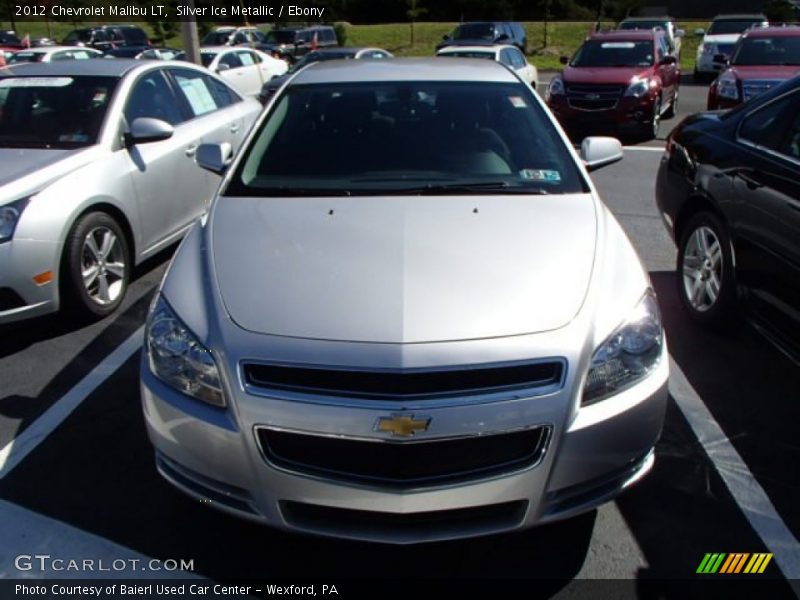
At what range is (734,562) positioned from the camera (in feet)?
8.58

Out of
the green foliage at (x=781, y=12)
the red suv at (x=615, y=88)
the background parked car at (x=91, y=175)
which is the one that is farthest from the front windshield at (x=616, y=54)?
the green foliage at (x=781, y=12)

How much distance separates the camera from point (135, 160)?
A: 5027 mm

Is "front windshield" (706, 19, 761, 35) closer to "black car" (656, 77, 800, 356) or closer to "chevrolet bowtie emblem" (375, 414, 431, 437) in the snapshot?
"black car" (656, 77, 800, 356)

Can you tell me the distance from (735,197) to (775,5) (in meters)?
41.5

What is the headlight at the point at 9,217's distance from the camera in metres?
4.07

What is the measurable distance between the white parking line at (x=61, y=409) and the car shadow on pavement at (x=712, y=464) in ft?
8.49

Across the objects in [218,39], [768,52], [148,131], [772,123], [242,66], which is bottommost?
[242,66]

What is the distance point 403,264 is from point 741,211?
7.49 ft

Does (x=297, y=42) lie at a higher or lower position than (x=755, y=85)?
higher

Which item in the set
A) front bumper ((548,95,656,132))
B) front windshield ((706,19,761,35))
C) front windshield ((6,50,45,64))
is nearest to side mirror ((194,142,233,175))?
front bumper ((548,95,656,132))

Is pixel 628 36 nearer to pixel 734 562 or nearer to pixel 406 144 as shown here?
pixel 406 144

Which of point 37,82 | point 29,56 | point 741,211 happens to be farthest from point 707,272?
point 29,56

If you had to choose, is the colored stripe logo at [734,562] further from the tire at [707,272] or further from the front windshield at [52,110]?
the front windshield at [52,110]

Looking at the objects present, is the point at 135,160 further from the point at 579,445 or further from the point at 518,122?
the point at 579,445
